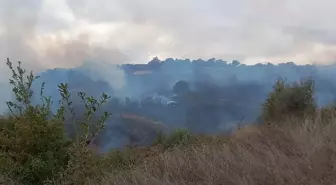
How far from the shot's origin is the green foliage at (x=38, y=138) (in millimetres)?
7008

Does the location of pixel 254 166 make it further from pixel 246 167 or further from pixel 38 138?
pixel 38 138

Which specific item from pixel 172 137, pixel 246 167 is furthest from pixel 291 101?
pixel 246 167

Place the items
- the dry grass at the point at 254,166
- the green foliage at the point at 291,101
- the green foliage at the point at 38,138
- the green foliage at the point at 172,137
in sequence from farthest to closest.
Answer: the green foliage at the point at 291,101, the green foliage at the point at 172,137, the green foliage at the point at 38,138, the dry grass at the point at 254,166

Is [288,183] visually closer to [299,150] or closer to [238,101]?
[299,150]

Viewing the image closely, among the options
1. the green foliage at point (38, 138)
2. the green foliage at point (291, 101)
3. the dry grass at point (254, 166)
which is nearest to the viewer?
the dry grass at point (254, 166)

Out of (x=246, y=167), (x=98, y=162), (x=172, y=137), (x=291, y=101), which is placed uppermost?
(x=246, y=167)

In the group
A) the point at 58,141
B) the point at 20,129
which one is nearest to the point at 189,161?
the point at 58,141

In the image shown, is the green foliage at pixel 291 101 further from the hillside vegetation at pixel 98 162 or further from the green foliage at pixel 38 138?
the green foliage at pixel 38 138

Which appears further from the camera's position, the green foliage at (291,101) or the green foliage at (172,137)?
the green foliage at (291,101)

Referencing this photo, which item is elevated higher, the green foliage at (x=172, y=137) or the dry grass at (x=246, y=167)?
the dry grass at (x=246, y=167)

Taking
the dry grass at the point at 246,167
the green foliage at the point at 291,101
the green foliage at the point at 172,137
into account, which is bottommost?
the green foliage at the point at 172,137

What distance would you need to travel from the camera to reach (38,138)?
24.6 feet

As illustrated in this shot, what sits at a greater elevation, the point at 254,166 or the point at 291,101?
A: the point at 254,166

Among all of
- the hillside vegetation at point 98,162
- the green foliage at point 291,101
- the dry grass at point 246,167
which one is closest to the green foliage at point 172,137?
the green foliage at point 291,101
